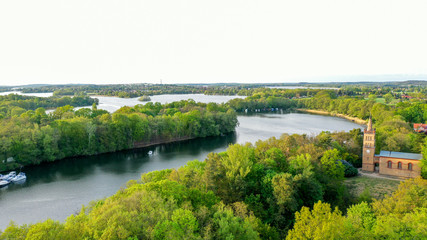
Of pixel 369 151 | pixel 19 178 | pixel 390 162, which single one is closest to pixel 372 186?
pixel 390 162

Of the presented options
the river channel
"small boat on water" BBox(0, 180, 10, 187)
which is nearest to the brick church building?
the river channel

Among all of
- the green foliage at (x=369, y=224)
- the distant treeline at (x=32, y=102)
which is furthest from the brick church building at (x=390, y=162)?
the distant treeline at (x=32, y=102)

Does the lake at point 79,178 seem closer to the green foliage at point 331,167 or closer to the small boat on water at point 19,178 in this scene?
the small boat on water at point 19,178

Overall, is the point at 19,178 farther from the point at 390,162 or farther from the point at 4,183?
the point at 390,162

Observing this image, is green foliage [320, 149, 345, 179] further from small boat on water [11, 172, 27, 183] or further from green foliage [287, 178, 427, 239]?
small boat on water [11, 172, 27, 183]

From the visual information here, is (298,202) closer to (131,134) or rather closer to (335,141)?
(335,141)

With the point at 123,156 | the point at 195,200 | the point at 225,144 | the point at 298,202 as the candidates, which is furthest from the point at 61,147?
the point at 298,202
